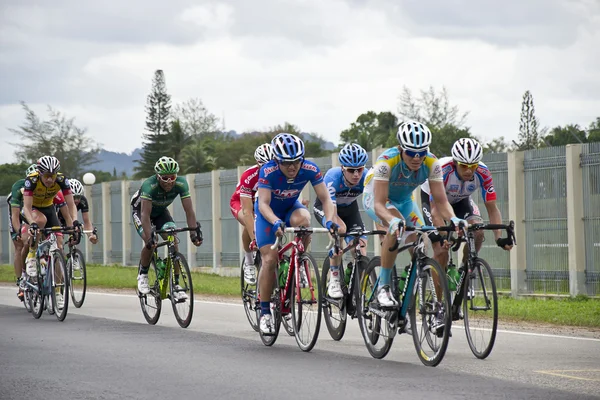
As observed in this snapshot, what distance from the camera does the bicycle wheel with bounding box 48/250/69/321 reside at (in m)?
15.6

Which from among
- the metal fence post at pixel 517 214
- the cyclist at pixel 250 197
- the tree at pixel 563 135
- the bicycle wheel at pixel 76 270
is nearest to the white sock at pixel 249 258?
the cyclist at pixel 250 197

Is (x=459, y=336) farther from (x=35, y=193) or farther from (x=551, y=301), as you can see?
(x=35, y=193)

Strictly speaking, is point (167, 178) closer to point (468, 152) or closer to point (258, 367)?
point (468, 152)

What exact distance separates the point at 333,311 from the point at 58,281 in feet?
17.1

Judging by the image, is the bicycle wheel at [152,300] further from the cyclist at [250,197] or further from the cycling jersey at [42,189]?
the cycling jersey at [42,189]

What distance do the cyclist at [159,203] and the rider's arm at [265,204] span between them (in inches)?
126

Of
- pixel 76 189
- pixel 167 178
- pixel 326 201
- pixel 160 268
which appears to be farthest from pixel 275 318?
pixel 76 189

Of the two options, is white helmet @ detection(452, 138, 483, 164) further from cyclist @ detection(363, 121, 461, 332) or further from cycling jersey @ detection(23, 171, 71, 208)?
cycling jersey @ detection(23, 171, 71, 208)

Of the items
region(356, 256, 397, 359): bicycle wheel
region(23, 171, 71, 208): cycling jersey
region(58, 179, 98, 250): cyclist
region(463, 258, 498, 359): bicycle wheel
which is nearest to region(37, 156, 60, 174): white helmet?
region(23, 171, 71, 208): cycling jersey

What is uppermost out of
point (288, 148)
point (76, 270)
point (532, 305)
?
point (288, 148)

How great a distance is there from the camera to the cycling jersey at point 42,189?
1683 cm

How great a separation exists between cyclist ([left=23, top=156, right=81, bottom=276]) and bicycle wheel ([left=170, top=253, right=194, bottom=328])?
228cm

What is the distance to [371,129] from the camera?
Result: 325ft

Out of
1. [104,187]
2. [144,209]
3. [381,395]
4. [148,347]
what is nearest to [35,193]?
[144,209]
